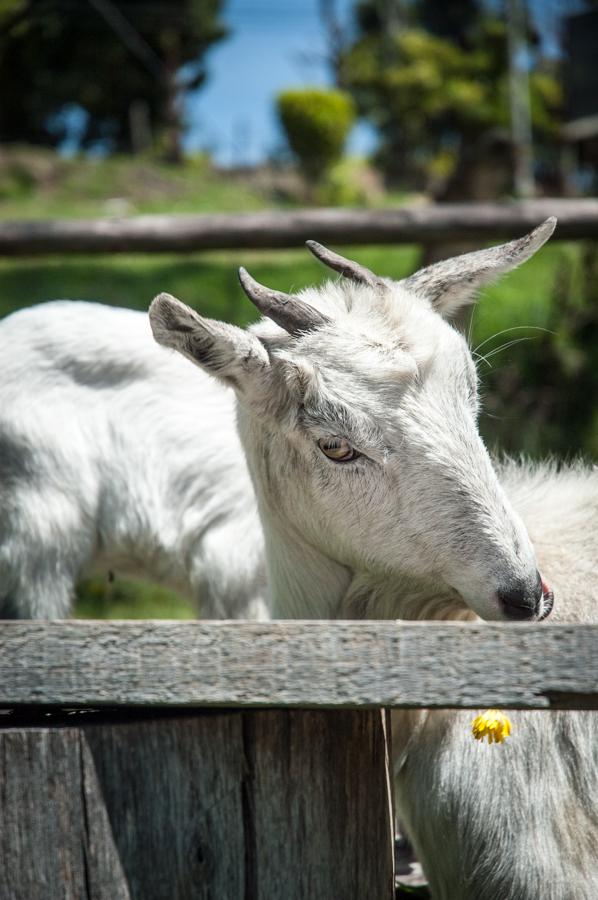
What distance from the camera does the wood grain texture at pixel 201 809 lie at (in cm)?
156

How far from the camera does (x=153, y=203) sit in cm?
1573

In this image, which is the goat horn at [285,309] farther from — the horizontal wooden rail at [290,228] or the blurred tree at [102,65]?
the blurred tree at [102,65]

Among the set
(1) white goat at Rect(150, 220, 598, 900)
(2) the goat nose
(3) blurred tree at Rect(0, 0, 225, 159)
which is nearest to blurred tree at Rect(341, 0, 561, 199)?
(3) blurred tree at Rect(0, 0, 225, 159)

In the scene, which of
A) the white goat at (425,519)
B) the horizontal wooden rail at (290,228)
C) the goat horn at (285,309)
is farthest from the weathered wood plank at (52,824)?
the horizontal wooden rail at (290,228)

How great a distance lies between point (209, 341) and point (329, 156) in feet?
64.7

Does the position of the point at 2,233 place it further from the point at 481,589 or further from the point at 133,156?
the point at 133,156

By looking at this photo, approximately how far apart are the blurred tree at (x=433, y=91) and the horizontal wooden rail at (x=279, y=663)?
22.9 metres

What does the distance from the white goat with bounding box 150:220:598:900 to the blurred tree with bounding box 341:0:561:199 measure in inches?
859

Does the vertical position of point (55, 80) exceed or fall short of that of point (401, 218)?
it exceeds it

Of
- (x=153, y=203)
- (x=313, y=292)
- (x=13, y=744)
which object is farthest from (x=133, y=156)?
(x=13, y=744)

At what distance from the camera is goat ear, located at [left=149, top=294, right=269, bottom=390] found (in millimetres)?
2307

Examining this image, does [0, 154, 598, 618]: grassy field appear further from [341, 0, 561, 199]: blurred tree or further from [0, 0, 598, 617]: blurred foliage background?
[341, 0, 561, 199]: blurred tree

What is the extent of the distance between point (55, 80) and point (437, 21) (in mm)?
19244

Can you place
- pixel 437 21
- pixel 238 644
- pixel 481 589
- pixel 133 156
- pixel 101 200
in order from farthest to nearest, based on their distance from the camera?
pixel 437 21 < pixel 133 156 < pixel 101 200 < pixel 481 589 < pixel 238 644
